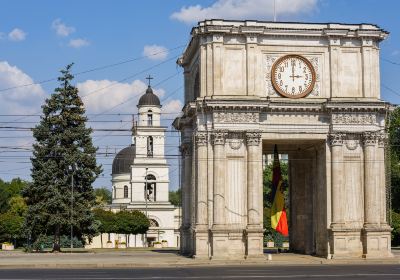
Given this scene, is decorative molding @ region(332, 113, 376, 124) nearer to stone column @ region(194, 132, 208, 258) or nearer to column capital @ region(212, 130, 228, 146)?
column capital @ region(212, 130, 228, 146)

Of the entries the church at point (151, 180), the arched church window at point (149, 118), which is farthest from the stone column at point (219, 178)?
the arched church window at point (149, 118)

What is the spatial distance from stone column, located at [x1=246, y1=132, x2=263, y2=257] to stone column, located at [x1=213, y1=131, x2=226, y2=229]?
4.90 feet

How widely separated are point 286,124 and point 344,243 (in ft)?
25.9

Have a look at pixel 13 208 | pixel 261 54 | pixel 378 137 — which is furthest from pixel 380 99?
pixel 13 208

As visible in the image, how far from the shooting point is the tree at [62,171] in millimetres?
63156

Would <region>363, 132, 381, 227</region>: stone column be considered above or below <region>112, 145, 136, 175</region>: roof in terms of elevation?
below

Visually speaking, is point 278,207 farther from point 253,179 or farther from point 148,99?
point 148,99

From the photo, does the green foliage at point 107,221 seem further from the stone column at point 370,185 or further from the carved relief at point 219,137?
the stone column at point 370,185

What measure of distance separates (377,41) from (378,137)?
19.7ft

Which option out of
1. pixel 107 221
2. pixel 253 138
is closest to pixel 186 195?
pixel 253 138

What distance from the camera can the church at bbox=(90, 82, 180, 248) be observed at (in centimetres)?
10881

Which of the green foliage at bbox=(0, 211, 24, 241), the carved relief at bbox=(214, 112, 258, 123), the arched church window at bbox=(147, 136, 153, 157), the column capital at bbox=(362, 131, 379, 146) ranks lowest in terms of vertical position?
Result: the green foliage at bbox=(0, 211, 24, 241)

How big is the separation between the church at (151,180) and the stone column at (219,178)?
199ft

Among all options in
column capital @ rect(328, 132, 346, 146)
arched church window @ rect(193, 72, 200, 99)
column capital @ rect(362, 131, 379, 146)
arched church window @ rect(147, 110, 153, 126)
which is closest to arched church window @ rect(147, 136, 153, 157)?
arched church window @ rect(147, 110, 153, 126)
